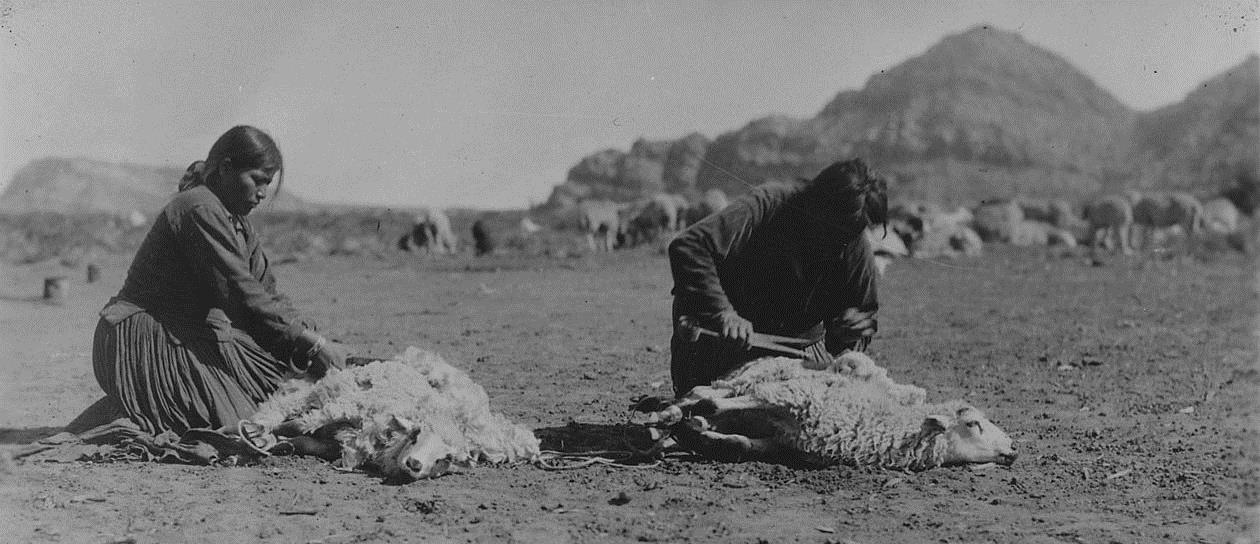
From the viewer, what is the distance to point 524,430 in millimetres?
5457

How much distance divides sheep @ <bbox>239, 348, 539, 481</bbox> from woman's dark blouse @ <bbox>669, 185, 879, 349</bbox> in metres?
1.24

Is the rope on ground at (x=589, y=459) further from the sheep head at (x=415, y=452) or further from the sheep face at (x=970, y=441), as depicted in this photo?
the sheep face at (x=970, y=441)

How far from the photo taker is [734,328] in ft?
18.0

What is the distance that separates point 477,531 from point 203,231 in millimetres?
2219

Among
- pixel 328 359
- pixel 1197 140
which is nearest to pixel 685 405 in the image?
pixel 328 359

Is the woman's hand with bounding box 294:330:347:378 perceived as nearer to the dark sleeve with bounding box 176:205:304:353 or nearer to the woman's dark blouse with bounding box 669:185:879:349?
the dark sleeve with bounding box 176:205:304:353

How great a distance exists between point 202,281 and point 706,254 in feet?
8.61

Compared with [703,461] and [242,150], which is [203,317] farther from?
[703,461]

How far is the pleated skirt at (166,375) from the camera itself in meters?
5.29

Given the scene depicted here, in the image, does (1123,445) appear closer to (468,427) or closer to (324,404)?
(468,427)

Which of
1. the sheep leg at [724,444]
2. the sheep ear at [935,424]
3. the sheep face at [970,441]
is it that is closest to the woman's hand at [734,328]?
the sheep leg at [724,444]

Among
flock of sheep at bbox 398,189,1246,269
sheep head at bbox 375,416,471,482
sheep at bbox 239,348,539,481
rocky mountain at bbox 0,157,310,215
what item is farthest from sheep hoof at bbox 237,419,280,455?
rocky mountain at bbox 0,157,310,215

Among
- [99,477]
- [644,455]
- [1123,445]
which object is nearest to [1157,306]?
[1123,445]

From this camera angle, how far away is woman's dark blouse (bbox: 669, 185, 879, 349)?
5.59m
